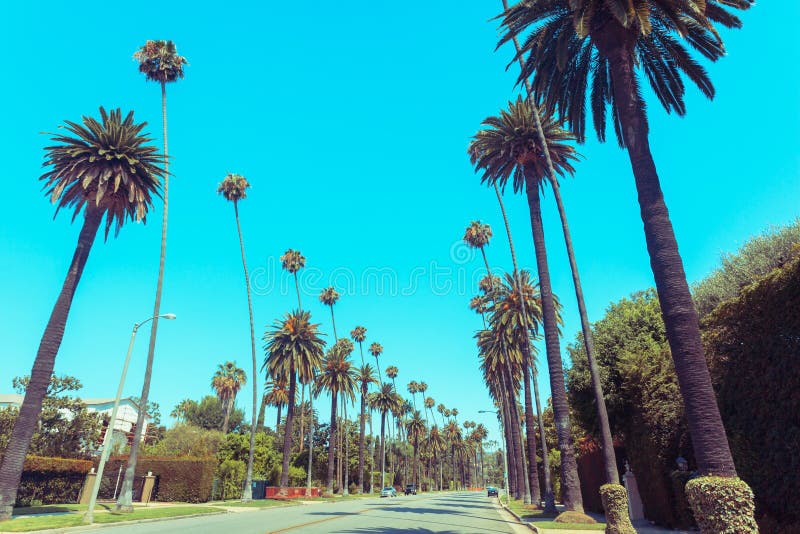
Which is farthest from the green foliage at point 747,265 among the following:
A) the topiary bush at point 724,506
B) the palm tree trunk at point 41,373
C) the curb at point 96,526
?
the palm tree trunk at point 41,373

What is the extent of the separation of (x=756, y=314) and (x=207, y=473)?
43.8m

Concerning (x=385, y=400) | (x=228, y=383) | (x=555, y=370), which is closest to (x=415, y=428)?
(x=385, y=400)

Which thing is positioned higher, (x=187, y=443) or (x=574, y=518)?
(x=187, y=443)

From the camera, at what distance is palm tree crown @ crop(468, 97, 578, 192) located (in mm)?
27703

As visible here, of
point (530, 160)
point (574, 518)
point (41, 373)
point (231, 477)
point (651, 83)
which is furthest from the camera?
point (231, 477)

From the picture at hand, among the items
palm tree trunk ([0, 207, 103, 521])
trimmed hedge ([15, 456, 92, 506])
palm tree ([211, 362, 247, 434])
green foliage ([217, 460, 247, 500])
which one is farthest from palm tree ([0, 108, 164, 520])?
palm tree ([211, 362, 247, 434])

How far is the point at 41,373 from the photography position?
22.8 metres

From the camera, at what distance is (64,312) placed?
2406 cm

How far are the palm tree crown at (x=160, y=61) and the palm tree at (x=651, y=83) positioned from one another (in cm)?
3162

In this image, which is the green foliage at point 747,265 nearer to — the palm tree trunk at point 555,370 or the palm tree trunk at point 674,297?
the palm tree trunk at point 555,370

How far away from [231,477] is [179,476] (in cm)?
960

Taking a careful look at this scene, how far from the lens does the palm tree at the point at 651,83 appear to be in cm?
998

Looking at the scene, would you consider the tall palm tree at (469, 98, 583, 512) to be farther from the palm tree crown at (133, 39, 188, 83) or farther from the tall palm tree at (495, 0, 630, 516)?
the palm tree crown at (133, 39, 188, 83)

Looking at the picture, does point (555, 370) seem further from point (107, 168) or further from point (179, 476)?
point (179, 476)
